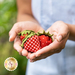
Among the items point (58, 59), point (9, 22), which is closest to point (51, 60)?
point (58, 59)

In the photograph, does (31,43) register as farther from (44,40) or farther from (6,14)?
(6,14)

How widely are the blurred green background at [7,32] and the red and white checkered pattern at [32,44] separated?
505 mm

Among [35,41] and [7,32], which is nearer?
[35,41]

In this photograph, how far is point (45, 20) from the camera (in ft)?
1.92

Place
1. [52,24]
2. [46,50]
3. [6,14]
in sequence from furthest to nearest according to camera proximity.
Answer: [6,14] → [52,24] → [46,50]

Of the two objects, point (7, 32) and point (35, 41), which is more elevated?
point (35, 41)

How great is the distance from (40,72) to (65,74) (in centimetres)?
11

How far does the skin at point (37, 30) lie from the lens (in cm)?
41

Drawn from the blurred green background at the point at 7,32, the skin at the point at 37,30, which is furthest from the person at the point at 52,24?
the blurred green background at the point at 7,32

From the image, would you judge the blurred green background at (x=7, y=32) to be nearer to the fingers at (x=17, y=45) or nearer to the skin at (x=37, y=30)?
the skin at (x=37, y=30)

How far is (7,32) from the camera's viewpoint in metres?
0.96

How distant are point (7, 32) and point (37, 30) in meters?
0.46

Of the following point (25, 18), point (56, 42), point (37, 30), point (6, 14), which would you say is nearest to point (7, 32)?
point (6, 14)

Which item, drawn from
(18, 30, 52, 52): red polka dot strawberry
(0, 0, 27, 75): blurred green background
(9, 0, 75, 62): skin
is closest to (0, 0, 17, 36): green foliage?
(0, 0, 27, 75): blurred green background
